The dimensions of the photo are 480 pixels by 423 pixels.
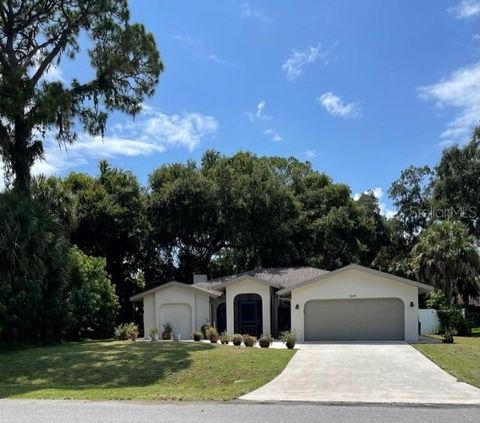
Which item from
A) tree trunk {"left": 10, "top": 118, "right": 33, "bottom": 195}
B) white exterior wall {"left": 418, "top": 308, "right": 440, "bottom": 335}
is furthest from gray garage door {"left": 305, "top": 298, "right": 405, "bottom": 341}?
tree trunk {"left": 10, "top": 118, "right": 33, "bottom": 195}

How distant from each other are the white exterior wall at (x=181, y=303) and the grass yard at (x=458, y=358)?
13.2 metres

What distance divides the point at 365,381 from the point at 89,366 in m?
8.46

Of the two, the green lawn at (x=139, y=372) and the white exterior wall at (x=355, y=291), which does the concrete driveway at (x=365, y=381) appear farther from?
the white exterior wall at (x=355, y=291)

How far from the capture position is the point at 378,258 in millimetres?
51250

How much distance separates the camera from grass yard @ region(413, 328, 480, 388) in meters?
15.4

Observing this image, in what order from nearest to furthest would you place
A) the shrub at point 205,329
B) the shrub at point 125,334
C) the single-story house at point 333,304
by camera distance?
1. the single-story house at point 333,304
2. the shrub at point 125,334
3. the shrub at point 205,329

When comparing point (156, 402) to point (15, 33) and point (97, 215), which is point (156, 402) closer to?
point (15, 33)

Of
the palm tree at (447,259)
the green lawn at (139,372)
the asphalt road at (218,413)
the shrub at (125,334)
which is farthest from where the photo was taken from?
the palm tree at (447,259)

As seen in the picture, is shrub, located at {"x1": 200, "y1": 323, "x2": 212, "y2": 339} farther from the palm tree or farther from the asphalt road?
the asphalt road

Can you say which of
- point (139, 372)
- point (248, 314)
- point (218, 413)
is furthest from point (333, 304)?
point (218, 413)

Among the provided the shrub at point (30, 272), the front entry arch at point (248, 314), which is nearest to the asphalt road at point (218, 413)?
the shrub at point (30, 272)

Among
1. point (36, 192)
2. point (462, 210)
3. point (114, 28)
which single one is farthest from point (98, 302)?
point (462, 210)

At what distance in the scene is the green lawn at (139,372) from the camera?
13555 millimetres

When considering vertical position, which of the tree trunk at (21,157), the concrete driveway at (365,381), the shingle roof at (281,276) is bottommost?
the concrete driveway at (365,381)
